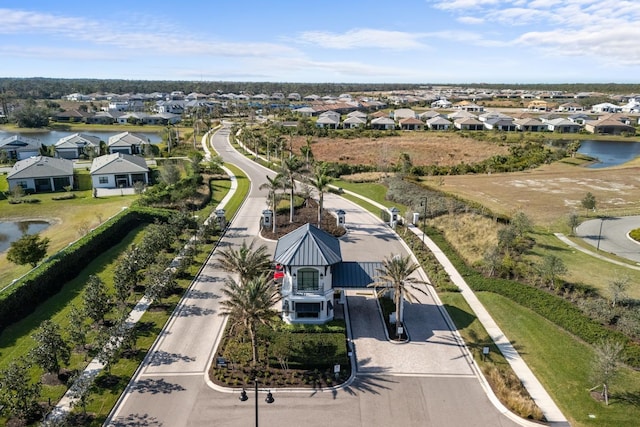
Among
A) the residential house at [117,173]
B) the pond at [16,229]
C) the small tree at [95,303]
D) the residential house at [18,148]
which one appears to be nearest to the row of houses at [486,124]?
the residential house at [117,173]

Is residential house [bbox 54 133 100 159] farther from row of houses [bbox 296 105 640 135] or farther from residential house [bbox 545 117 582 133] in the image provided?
residential house [bbox 545 117 582 133]

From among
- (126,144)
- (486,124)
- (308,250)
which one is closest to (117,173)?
(126,144)

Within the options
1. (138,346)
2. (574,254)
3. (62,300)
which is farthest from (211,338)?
(574,254)

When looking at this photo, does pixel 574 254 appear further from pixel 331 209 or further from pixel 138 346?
pixel 138 346

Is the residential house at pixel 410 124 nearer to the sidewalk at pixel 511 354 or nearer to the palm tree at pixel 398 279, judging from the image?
the sidewalk at pixel 511 354

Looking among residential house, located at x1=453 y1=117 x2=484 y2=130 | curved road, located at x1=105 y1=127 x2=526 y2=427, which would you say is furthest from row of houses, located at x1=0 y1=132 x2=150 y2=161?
residential house, located at x1=453 y1=117 x2=484 y2=130

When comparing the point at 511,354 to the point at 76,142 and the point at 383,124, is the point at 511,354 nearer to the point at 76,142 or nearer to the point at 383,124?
the point at 76,142
